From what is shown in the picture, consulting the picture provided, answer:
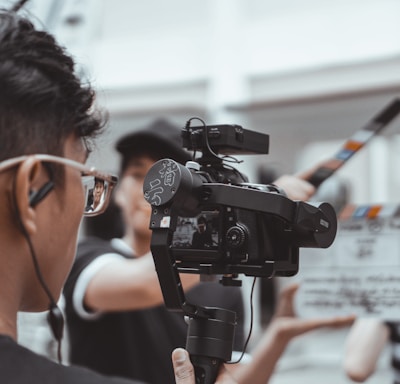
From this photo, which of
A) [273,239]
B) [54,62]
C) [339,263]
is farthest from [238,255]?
[339,263]

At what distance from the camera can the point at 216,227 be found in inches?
40.2

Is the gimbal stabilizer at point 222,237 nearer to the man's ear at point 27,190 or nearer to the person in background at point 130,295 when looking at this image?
the man's ear at point 27,190

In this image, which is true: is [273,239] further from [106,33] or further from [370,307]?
[106,33]

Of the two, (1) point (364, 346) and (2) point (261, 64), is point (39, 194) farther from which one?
(2) point (261, 64)

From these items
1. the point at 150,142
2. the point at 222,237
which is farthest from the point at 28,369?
the point at 150,142

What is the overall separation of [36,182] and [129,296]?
0.82m

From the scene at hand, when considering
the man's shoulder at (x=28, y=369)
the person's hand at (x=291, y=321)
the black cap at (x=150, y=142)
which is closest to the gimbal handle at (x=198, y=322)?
the man's shoulder at (x=28, y=369)

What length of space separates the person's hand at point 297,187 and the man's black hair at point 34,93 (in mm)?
413

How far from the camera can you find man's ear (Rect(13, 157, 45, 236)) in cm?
94

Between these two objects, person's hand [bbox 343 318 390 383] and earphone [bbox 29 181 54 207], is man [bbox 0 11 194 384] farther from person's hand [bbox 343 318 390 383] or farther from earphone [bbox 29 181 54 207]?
person's hand [bbox 343 318 390 383]

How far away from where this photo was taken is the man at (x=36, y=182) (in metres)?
0.95

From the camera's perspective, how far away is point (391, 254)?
5.16 feet

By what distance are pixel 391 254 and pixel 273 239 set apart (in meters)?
0.62

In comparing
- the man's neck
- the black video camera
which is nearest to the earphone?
the black video camera
